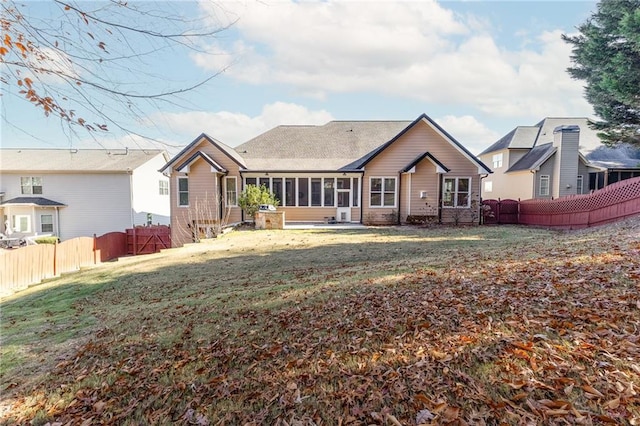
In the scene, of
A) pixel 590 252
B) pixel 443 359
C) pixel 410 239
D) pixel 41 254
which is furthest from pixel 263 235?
pixel 443 359

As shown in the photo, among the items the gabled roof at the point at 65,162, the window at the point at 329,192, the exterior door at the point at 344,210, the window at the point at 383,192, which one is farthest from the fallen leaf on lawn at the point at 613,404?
Answer: the gabled roof at the point at 65,162

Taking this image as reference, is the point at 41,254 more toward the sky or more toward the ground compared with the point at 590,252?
more toward the ground

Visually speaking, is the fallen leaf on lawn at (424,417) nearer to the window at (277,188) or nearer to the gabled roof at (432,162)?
the gabled roof at (432,162)

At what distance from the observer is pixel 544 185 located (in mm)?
22922

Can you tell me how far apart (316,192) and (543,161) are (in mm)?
15827

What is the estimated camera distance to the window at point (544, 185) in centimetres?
2278

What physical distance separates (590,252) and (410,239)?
21.1 feet

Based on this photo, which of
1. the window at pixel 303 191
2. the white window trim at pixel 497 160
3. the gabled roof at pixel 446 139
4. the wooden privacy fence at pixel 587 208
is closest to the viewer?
the wooden privacy fence at pixel 587 208

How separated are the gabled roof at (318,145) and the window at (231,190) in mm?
1352

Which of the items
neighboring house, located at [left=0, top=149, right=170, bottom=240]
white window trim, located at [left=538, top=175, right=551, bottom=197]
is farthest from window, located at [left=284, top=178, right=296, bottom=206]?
white window trim, located at [left=538, top=175, right=551, bottom=197]

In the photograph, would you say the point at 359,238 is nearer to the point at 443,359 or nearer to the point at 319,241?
the point at 319,241

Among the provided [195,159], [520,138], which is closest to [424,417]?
[195,159]

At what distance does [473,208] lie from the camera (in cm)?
1872

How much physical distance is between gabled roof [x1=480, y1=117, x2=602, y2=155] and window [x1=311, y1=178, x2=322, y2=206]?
54.9 feet
